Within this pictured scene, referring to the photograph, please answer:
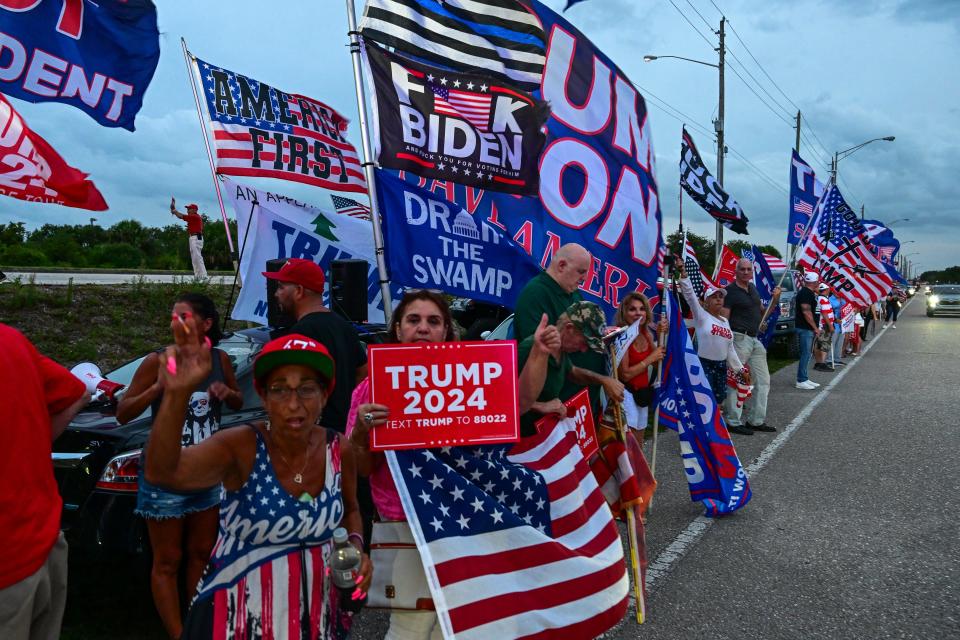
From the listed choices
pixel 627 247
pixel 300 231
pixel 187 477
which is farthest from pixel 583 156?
pixel 187 477

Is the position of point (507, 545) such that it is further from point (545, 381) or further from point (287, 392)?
point (287, 392)

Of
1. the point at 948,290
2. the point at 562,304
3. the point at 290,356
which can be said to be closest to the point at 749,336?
the point at 562,304

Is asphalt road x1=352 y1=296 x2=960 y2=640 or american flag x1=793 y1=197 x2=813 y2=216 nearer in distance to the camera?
asphalt road x1=352 y1=296 x2=960 y2=640

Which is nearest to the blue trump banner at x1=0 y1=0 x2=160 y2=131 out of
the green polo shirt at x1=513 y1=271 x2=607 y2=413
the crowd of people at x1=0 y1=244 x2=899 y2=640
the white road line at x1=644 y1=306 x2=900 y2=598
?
the crowd of people at x1=0 y1=244 x2=899 y2=640

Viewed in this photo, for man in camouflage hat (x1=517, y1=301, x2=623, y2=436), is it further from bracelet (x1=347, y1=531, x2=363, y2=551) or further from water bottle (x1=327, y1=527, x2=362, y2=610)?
water bottle (x1=327, y1=527, x2=362, y2=610)

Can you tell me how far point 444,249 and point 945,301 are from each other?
146 ft

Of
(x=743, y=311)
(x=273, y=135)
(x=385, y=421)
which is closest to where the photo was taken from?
(x=385, y=421)

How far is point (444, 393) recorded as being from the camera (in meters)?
2.57

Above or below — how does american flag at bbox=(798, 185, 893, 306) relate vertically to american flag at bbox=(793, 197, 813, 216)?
below

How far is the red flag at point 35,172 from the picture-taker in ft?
12.4

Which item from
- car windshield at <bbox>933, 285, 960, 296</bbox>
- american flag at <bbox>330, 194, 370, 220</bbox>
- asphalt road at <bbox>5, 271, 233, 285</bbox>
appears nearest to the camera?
american flag at <bbox>330, 194, 370, 220</bbox>

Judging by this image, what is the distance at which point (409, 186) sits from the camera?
4.65m

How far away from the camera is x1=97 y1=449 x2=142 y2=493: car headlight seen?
3.41m

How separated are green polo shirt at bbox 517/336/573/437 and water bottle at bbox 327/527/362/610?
123cm
